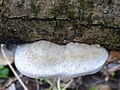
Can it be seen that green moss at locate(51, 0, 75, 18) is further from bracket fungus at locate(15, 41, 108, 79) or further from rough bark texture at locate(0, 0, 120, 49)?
bracket fungus at locate(15, 41, 108, 79)

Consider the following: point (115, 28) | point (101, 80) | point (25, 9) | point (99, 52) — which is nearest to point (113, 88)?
point (101, 80)

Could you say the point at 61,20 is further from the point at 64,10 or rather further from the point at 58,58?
the point at 58,58

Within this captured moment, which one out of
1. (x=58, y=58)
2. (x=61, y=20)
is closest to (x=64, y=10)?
(x=61, y=20)

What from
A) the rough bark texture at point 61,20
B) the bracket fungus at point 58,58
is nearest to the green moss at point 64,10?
the rough bark texture at point 61,20

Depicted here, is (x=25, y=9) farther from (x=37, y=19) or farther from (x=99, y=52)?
(x=99, y=52)

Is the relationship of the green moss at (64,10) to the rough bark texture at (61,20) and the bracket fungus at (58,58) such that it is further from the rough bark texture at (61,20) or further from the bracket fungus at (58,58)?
the bracket fungus at (58,58)

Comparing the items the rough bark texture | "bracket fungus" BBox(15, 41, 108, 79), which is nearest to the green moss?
the rough bark texture
